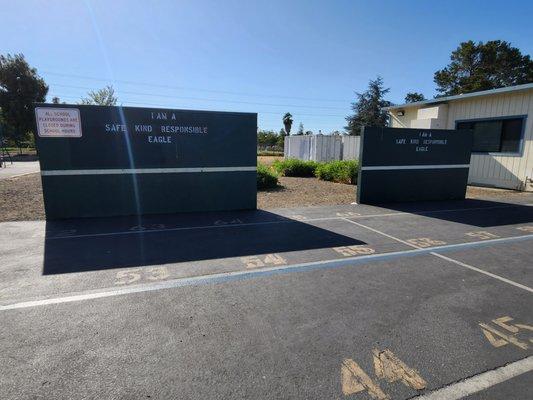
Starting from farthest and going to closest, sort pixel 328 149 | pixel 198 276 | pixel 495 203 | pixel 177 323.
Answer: pixel 328 149
pixel 495 203
pixel 198 276
pixel 177 323

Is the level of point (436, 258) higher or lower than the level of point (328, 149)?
lower

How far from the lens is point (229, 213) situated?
831 centimetres

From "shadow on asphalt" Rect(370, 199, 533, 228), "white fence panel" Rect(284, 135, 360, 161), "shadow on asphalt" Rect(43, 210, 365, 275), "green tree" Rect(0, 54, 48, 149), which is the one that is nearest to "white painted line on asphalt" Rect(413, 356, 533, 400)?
"shadow on asphalt" Rect(43, 210, 365, 275)

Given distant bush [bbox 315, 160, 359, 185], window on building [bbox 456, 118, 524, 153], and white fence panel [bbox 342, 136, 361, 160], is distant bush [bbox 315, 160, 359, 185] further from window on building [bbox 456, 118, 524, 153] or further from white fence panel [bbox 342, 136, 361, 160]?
white fence panel [bbox 342, 136, 361, 160]

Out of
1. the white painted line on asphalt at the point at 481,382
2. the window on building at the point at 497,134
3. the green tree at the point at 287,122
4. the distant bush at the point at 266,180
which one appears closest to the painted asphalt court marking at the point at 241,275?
the white painted line on asphalt at the point at 481,382

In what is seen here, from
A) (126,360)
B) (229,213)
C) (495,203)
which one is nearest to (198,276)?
(126,360)

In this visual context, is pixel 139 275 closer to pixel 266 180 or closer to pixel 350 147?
pixel 266 180

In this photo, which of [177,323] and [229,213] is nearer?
[177,323]

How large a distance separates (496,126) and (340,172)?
6.74m

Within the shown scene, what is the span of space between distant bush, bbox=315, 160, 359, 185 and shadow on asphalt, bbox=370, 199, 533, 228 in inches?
204

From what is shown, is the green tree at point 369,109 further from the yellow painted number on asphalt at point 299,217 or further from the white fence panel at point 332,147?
the yellow painted number on asphalt at point 299,217

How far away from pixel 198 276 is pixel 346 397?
98.2 inches

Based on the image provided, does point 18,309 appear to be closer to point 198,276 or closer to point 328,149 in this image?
point 198,276

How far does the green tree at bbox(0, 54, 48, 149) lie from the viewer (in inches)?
1513
